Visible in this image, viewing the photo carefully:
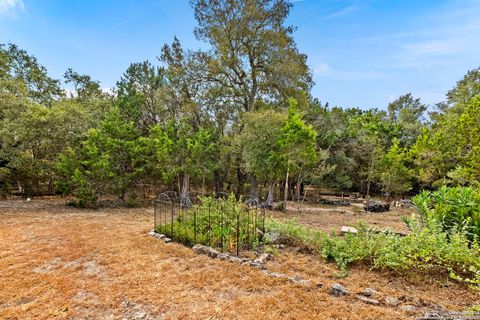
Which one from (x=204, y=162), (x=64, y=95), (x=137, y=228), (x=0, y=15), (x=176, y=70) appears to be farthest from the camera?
(x=64, y=95)

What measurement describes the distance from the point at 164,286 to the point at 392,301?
2.94m

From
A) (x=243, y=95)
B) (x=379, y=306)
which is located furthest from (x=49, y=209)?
(x=379, y=306)

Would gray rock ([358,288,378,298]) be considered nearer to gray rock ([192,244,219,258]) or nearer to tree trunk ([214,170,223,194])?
gray rock ([192,244,219,258])

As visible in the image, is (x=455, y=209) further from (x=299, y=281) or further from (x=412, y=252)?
(x=299, y=281)

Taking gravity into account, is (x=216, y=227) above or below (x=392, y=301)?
above

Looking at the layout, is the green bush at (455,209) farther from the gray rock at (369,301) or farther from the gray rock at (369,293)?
the gray rock at (369,301)

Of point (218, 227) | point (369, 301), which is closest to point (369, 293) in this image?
point (369, 301)

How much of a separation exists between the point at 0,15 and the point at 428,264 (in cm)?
1466

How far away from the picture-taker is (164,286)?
11.7 feet

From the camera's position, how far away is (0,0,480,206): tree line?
10539 mm

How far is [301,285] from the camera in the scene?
357 centimetres

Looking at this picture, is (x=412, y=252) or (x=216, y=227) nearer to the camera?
(x=412, y=252)

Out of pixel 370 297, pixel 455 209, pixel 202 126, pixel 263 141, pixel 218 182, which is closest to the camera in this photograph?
pixel 370 297

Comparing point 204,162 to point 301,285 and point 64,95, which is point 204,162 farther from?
point 64,95
